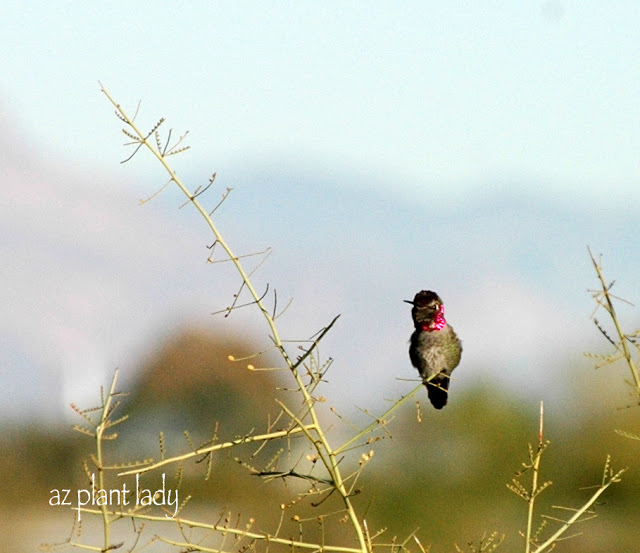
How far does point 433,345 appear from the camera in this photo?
21.1 feet

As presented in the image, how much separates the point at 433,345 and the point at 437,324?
0.85 ft

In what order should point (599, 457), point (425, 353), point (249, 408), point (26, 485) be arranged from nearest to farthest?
point (425, 353), point (599, 457), point (26, 485), point (249, 408)

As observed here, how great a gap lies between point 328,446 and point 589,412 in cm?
1612

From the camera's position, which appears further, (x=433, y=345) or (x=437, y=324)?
(x=433, y=345)

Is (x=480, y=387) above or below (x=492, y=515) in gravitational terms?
above

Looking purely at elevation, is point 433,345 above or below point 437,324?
below

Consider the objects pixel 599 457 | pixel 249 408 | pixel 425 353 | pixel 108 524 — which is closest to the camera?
pixel 108 524

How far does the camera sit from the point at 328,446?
406 cm

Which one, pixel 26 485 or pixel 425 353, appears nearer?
pixel 425 353

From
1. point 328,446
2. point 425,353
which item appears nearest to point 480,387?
point 425,353

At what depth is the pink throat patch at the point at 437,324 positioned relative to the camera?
611 centimetres

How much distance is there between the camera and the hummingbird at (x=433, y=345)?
6078 millimetres

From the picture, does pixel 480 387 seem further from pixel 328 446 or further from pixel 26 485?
pixel 328 446

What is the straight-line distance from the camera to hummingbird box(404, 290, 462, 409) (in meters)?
6.08
